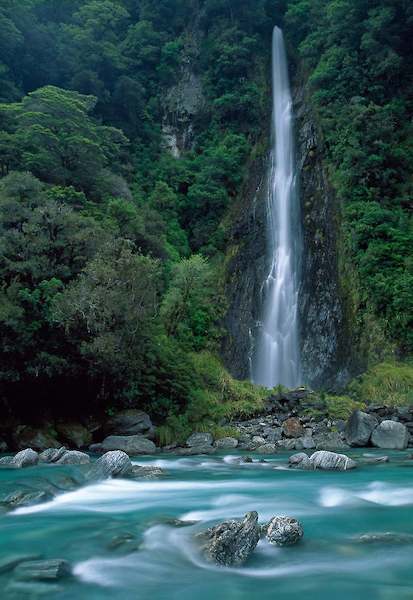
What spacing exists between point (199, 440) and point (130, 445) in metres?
2.46

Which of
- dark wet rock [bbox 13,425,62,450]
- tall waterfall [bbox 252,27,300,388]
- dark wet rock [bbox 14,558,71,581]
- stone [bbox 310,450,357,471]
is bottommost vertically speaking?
dark wet rock [bbox 14,558,71,581]

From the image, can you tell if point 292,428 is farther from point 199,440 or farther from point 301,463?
point 301,463

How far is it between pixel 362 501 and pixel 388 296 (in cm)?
1564

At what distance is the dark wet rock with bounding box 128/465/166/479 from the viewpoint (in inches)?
401

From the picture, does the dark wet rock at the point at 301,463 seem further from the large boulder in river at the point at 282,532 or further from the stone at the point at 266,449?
the large boulder in river at the point at 282,532

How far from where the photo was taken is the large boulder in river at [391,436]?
1432 centimetres

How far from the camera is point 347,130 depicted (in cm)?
2777

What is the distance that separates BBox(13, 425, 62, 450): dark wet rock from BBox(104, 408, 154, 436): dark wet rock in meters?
1.66

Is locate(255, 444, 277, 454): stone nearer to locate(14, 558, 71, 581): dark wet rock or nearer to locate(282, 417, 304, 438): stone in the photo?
locate(282, 417, 304, 438): stone

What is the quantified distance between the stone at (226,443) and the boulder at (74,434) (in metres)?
3.86

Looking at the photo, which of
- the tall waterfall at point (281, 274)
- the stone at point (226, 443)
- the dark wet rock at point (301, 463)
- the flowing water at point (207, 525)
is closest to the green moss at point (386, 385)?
the tall waterfall at point (281, 274)

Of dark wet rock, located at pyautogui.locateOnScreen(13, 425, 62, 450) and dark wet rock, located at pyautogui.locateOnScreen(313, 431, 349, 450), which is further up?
dark wet rock, located at pyautogui.locateOnScreen(13, 425, 62, 450)

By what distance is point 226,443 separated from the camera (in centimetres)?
1554

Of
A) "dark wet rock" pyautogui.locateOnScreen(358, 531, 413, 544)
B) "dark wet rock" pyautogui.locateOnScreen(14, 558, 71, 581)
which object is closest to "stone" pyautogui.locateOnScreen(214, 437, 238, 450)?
"dark wet rock" pyautogui.locateOnScreen(358, 531, 413, 544)
